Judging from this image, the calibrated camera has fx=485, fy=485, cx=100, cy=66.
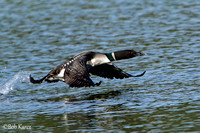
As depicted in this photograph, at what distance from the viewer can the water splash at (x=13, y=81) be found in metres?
16.1

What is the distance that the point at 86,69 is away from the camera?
13.8m

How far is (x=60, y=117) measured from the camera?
12.4 meters

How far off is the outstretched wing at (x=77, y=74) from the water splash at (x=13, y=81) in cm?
301

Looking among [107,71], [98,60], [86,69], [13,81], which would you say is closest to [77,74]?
[86,69]

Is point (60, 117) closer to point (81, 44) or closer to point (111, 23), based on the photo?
point (81, 44)

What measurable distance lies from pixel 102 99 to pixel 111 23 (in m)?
13.8

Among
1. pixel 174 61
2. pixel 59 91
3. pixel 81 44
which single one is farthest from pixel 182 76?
pixel 81 44

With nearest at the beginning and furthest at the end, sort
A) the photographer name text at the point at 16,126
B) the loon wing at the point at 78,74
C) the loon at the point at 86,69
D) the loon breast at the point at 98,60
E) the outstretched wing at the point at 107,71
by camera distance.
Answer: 1. the photographer name text at the point at 16,126
2. the loon wing at the point at 78,74
3. the loon at the point at 86,69
4. the loon breast at the point at 98,60
5. the outstretched wing at the point at 107,71

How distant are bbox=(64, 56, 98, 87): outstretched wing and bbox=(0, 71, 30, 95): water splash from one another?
9.88ft

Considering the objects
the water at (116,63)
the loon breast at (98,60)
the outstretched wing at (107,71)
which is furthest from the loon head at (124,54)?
the water at (116,63)

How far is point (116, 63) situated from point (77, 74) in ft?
20.9

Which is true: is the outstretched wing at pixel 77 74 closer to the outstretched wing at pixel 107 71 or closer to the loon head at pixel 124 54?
the loon head at pixel 124 54

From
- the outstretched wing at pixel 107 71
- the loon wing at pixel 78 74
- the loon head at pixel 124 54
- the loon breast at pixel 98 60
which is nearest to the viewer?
the loon wing at pixel 78 74

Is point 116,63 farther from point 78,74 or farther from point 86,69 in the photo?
point 78,74
